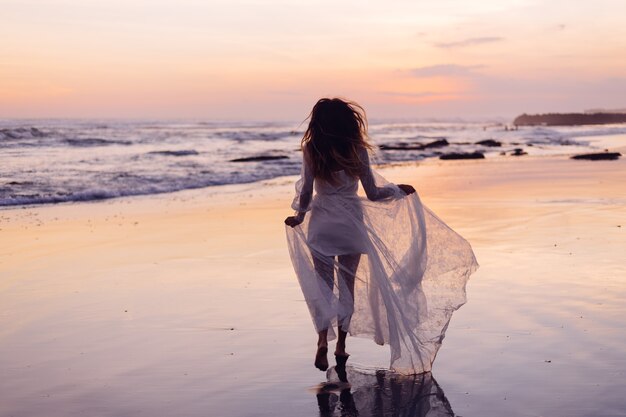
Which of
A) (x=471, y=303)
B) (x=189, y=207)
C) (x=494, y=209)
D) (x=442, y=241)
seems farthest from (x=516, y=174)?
(x=442, y=241)

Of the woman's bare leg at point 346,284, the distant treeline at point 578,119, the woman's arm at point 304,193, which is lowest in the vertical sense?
the distant treeline at point 578,119

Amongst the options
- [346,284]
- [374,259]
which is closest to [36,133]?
[346,284]

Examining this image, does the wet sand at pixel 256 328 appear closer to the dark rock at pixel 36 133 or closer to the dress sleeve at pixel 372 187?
the dress sleeve at pixel 372 187

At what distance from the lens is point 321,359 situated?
5.29 meters

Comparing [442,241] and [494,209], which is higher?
[442,241]

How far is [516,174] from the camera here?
21.3 metres

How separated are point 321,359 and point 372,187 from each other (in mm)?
1252

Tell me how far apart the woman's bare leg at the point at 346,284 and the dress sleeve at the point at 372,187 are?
45 centimetres

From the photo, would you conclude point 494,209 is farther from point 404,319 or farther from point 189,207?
point 404,319

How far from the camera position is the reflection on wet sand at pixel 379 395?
4508mm

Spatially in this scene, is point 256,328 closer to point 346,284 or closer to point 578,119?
point 346,284

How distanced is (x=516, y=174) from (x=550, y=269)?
44.8 ft

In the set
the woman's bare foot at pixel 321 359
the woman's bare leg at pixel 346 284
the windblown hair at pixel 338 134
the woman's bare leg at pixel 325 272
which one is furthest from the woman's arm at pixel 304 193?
the woman's bare foot at pixel 321 359

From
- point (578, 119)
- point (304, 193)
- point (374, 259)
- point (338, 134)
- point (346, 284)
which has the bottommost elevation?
point (578, 119)
